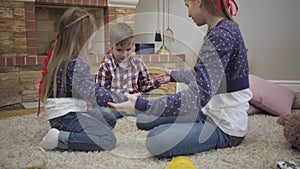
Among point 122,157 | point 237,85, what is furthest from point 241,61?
point 122,157

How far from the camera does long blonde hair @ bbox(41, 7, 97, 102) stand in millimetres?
984

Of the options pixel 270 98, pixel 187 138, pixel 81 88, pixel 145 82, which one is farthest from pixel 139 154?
pixel 270 98

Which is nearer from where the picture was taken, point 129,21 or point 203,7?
point 203,7

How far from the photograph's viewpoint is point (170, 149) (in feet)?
2.92

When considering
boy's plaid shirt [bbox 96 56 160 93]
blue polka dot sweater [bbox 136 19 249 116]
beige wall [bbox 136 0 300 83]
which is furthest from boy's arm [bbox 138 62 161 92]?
beige wall [bbox 136 0 300 83]

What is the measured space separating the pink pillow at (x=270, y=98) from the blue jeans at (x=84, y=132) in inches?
31.3

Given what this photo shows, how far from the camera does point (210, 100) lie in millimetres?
924

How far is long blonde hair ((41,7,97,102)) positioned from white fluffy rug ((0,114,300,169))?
0.68 ft

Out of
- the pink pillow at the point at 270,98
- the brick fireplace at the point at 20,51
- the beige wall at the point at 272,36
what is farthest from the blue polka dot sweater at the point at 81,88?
the beige wall at the point at 272,36

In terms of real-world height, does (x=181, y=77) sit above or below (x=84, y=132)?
above

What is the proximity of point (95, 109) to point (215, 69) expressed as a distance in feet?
1.44

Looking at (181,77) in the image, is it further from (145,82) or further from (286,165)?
(286,165)

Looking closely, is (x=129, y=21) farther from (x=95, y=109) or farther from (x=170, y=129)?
(x=170, y=129)

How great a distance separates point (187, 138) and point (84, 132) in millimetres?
333
